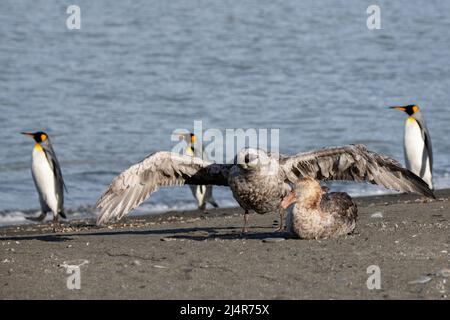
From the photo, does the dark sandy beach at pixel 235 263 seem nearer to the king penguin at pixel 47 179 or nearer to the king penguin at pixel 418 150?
the king penguin at pixel 47 179

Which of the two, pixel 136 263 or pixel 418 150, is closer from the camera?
pixel 136 263

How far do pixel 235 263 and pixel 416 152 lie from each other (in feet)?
29.6

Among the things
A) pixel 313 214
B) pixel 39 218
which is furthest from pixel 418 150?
pixel 313 214

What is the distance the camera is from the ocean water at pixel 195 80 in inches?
735

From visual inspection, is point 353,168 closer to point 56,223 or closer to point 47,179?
point 56,223

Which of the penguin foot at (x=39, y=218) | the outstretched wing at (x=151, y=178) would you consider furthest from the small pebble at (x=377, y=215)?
the penguin foot at (x=39, y=218)

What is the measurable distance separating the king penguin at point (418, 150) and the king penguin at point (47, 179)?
5966 millimetres

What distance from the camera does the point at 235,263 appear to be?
7766 mm

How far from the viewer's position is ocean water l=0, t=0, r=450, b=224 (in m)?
18.7

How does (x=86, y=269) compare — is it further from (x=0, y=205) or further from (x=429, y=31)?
(x=429, y=31)

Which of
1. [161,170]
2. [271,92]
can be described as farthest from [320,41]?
[161,170]

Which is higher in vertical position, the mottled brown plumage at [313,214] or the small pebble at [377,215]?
the mottled brown plumage at [313,214]

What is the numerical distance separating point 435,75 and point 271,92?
6.04m

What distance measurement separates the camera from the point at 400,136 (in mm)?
20609
